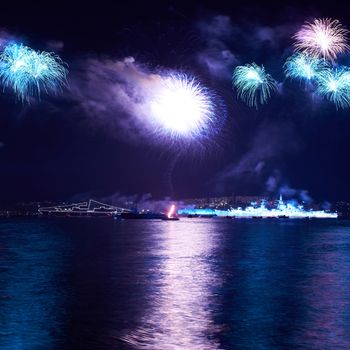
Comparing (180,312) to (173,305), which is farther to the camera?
(173,305)

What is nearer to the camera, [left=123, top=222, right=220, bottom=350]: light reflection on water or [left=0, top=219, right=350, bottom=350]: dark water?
[left=123, top=222, right=220, bottom=350]: light reflection on water

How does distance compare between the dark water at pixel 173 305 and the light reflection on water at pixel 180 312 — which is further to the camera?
the dark water at pixel 173 305

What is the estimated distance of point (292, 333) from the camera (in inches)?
547

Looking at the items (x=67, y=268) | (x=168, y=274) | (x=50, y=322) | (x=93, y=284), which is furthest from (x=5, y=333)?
(x=67, y=268)

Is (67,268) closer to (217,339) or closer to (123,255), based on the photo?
(123,255)

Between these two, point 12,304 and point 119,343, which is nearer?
point 119,343

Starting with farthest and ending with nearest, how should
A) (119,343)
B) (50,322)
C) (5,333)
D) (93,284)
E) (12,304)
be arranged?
(93,284)
(12,304)
(50,322)
(5,333)
(119,343)

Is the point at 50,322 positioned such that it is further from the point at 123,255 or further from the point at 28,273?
the point at 123,255

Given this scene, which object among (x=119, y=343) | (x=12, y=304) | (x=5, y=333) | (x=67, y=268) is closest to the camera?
(x=119, y=343)

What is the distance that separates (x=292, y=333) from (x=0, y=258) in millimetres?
26271

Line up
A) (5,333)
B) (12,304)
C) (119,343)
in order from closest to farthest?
(119,343) → (5,333) → (12,304)

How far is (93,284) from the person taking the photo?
904 inches

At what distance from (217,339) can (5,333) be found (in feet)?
17.3

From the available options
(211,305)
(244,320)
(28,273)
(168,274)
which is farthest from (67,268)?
(244,320)
